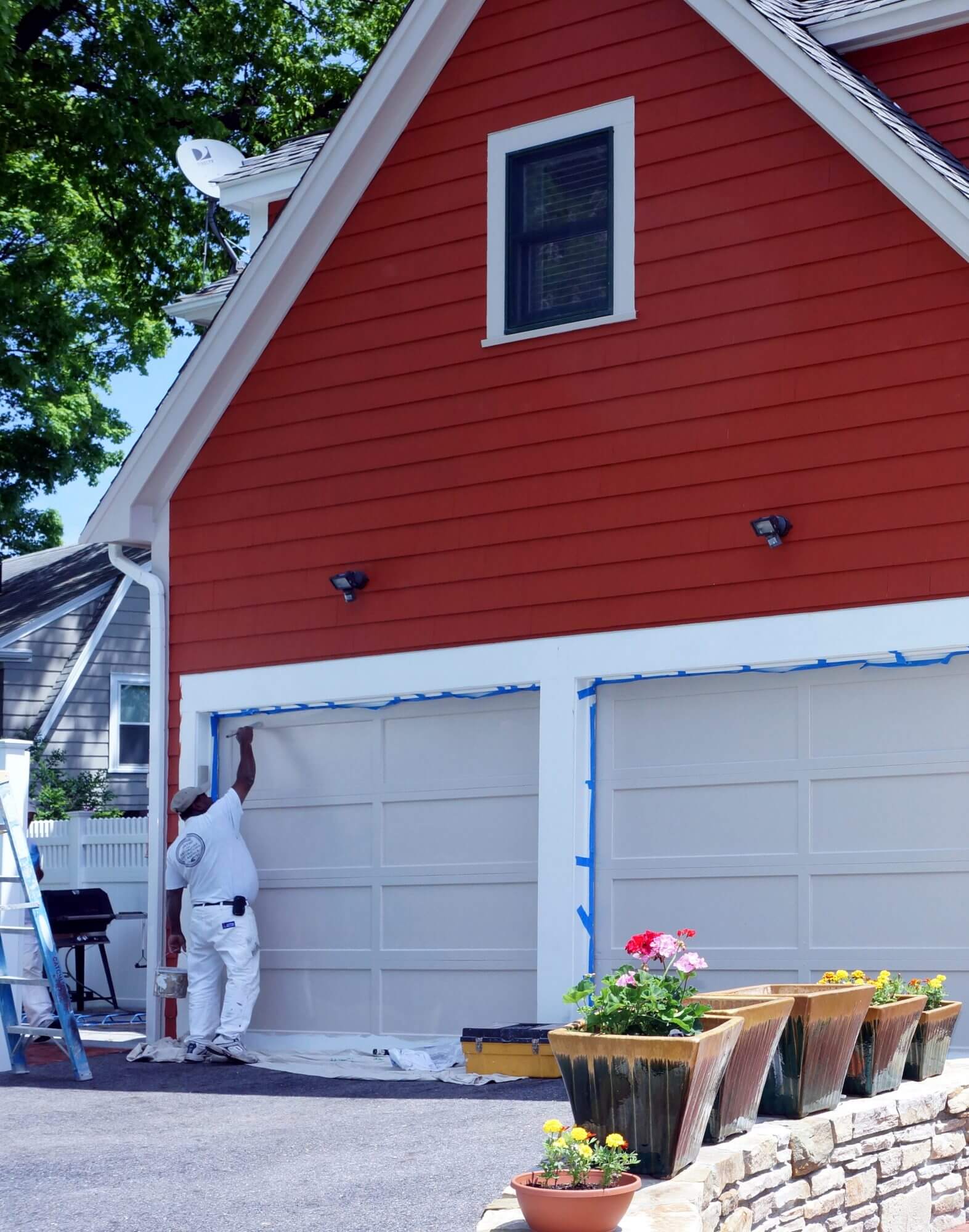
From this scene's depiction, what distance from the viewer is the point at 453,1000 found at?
1016cm

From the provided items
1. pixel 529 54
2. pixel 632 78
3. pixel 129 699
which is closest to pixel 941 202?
pixel 632 78

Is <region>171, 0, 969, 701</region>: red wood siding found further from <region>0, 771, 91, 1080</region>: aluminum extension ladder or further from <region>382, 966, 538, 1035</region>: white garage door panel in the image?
<region>382, 966, 538, 1035</region>: white garage door panel

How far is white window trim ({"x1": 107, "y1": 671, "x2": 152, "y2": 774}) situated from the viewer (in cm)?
2231

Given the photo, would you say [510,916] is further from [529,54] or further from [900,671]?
[529,54]

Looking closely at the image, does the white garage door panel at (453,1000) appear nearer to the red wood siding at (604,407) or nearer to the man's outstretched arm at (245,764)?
the man's outstretched arm at (245,764)

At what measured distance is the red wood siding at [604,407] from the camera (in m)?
8.87

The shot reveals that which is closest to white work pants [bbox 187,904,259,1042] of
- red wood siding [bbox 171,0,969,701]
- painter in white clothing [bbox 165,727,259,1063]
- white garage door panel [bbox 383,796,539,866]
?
painter in white clothing [bbox 165,727,259,1063]

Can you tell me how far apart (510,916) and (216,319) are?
4.37 m

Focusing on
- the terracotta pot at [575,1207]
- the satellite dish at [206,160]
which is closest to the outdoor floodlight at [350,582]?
→ the satellite dish at [206,160]

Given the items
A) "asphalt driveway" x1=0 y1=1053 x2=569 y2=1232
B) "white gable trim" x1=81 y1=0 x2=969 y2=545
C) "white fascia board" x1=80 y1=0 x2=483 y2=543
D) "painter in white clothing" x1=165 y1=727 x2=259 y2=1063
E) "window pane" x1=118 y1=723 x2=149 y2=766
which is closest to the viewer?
"asphalt driveway" x1=0 y1=1053 x2=569 y2=1232

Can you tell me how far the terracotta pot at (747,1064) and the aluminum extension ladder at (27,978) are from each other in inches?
182

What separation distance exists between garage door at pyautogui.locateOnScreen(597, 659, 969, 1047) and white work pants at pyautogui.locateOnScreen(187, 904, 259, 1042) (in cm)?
227

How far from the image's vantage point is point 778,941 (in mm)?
9039

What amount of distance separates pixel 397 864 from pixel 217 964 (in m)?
1.30
